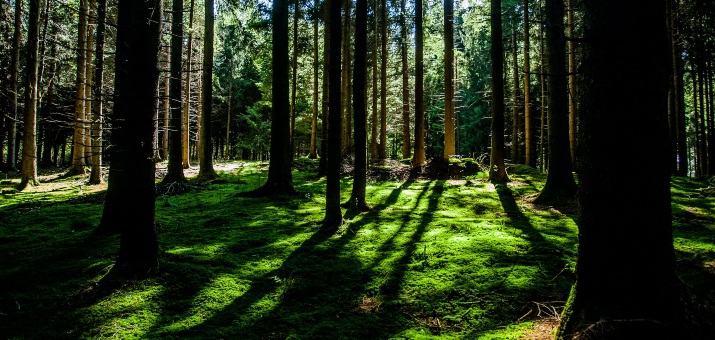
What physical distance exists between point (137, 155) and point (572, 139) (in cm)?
1550

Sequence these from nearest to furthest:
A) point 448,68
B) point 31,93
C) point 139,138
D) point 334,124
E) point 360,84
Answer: point 139,138, point 334,124, point 360,84, point 31,93, point 448,68

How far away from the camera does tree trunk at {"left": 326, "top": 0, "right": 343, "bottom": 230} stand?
5988 millimetres

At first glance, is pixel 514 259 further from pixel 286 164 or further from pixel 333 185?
pixel 286 164

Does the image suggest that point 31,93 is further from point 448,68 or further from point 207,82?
point 448,68

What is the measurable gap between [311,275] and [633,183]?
3.42m

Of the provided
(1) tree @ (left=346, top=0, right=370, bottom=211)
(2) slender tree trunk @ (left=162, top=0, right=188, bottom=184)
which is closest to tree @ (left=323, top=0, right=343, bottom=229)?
(1) tree @ (left=346, top=0, right=370, bottom=211)

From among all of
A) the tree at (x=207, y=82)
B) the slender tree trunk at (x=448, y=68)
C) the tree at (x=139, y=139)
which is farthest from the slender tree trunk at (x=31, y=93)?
the slender tree trunk at (x=448, y=68)

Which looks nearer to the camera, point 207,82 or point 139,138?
point 139,138

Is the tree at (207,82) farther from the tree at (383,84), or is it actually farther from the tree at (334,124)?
the tree at (383,84)

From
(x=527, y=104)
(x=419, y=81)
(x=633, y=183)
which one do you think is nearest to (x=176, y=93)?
(x=419, y=81)

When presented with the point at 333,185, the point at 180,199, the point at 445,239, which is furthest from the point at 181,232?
the point at 445,239

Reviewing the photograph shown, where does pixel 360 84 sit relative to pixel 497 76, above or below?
below

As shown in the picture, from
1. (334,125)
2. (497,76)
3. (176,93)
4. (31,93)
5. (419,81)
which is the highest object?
(419,81)

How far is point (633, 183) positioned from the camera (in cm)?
223
